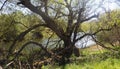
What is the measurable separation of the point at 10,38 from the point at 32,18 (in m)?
1.69

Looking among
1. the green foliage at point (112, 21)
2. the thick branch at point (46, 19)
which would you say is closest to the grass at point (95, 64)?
the thick branch at point (46, 19)

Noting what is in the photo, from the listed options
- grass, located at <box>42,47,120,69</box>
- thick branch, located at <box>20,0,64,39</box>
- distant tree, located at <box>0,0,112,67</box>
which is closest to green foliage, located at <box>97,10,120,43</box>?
distant tree, located at <box>0,0,112,67</box>

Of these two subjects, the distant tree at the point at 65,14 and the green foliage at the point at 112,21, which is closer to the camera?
the distant tree at the point at 65,14

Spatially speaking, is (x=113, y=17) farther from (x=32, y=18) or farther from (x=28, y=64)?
(x=28, y=64)

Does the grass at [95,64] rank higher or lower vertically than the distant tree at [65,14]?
lower

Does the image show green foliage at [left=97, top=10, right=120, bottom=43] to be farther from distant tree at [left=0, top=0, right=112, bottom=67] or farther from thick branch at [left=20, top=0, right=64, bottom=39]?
thick branch at [left=20, top=0, right=64, bottom=39]

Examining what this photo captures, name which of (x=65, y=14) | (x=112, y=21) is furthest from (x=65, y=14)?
(x=112, y=21)

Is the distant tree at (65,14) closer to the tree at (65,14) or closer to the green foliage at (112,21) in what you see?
the tree at (65,14)

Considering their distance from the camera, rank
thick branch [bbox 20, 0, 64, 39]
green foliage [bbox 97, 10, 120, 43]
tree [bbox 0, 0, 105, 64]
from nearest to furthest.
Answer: thick branch [bbox 20, 0, 64, 39] < tree [bbox 0, 0, 105, 64] < green foliage [bbox 97, 10, 120, 43]

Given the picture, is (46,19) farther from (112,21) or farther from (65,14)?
(112,21)

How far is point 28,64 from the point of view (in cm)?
672

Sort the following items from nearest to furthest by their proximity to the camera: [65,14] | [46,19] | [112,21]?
[46,19] → [65,14] → [112,21]

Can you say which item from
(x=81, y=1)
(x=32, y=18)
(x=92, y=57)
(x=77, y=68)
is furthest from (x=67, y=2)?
(x=77, y=68)

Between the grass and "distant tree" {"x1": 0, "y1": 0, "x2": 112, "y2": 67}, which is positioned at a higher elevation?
"distant tree" {"x1": 0, "y1": 0, "x2": 112, "y2": 67}
